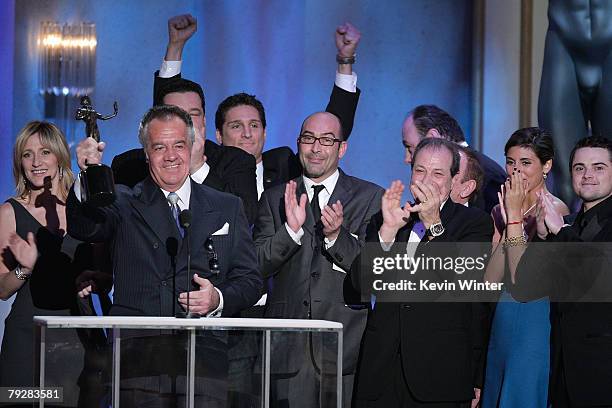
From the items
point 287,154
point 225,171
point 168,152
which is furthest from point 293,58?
point 168,152

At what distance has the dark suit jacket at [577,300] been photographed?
396 centimetres

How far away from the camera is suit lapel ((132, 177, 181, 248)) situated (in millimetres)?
3838

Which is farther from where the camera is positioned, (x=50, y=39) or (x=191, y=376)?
(x=50, y=39)

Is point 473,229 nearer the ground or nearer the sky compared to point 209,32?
nearer the ground

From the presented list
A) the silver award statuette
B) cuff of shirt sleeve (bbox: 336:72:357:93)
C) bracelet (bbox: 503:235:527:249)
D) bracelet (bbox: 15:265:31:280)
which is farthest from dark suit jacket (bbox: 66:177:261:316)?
cuff of shirt sleeve (bbox: 336:72:357:93)

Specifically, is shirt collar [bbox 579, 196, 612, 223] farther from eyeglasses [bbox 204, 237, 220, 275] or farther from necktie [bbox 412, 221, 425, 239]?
eyeglasses [bbox 204, 237, 220, 275]

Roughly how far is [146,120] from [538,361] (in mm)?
1624

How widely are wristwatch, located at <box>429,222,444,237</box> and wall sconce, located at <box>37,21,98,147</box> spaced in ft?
9.96

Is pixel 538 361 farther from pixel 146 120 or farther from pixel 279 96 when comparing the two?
pixel 279 96

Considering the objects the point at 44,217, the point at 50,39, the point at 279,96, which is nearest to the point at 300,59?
the point at 279,96

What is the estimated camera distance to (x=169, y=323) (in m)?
3.27

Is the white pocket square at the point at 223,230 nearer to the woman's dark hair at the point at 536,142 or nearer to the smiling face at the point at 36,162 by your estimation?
the smiling face at the point at 36,162

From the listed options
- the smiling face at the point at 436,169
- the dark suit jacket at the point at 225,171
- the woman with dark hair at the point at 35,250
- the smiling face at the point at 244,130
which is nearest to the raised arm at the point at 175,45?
the smiling face at the point at 244,130

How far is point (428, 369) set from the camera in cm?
389
